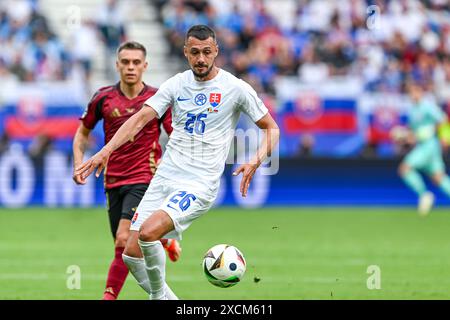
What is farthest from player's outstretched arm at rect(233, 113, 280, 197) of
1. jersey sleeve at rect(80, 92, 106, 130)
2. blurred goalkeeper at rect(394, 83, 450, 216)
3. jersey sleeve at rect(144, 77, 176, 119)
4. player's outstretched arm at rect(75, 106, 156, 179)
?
blurred goalkeeper at rect(394, 83, 450, 216)

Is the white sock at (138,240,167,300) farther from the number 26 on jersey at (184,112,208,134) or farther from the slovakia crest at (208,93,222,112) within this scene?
the slovakia crest at (208,93,222,112)

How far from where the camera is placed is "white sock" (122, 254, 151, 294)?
8562 millimetres

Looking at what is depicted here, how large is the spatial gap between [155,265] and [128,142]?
167cm

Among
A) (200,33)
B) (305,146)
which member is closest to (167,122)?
(200,33)

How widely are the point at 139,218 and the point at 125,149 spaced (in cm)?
128

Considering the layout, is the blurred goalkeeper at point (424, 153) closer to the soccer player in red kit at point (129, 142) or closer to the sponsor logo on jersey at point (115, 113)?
the soccer player in red kit at point (129, 142)

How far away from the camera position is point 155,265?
834 cm

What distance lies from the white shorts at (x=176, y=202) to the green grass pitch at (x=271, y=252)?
2.99ft

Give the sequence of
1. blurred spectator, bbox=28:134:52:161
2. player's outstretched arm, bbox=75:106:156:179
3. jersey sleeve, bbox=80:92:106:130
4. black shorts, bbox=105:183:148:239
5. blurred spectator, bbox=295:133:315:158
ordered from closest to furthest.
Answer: player's outstretched arm, bbox=75:106:156:179 < black shorts, bbox=105:183:148:239 < jersey sleeve, bbox=80:92:106:130 < blurred spectator, bbox=28:134:52:161 < blurred spectator, bbox=295:133:315:158

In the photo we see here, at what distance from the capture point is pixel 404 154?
22266mm

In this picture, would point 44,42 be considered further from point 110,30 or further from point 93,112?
point 93,112

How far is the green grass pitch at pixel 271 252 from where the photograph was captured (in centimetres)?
1037

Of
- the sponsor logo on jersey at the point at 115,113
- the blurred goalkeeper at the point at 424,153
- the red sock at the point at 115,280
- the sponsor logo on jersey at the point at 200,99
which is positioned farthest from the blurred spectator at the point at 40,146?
the sponsor logo on jersey at the point at 200,99

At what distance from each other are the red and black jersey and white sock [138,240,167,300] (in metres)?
1.31
